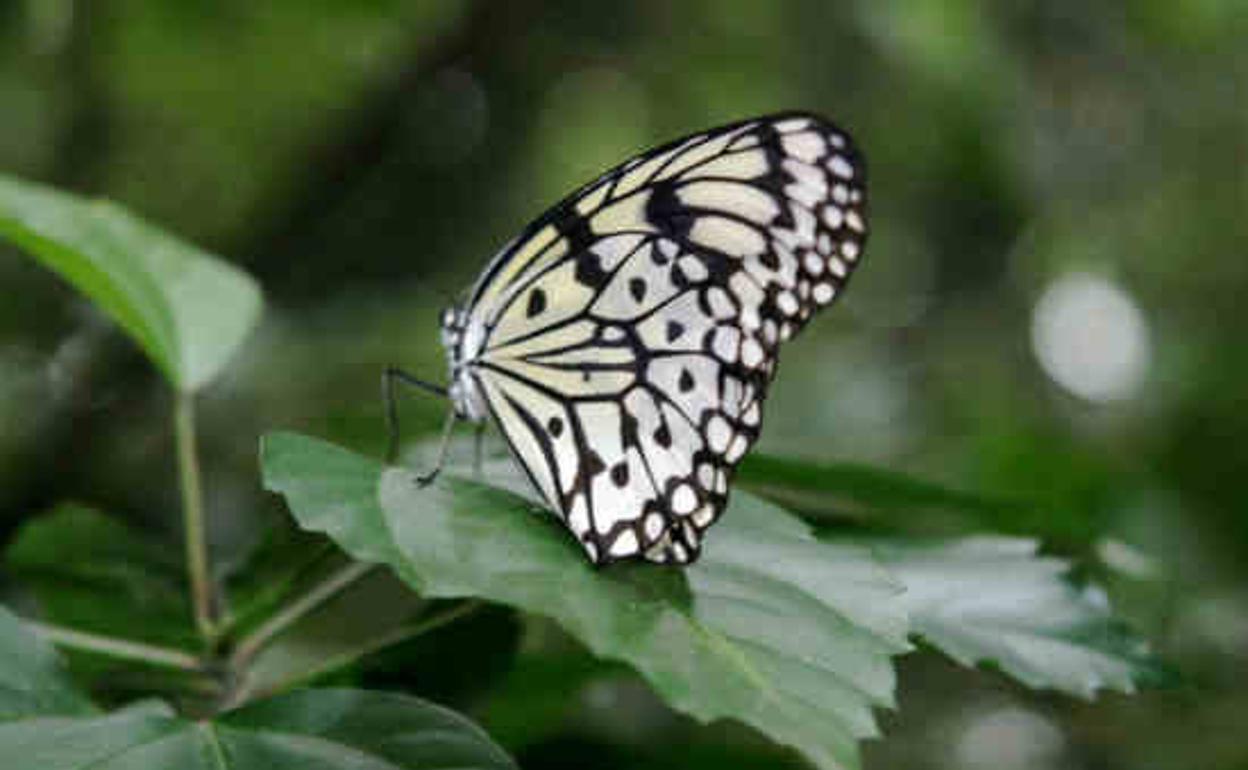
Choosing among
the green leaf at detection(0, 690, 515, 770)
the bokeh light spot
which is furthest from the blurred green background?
the green leaf at detection(0, 690, 515, 770)

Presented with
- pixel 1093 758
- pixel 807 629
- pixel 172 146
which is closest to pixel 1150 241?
pixel 1093 758

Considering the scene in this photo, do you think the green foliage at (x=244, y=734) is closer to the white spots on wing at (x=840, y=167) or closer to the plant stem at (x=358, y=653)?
the plant stem at (x=358, y=653)

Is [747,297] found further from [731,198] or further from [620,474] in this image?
[620,474]

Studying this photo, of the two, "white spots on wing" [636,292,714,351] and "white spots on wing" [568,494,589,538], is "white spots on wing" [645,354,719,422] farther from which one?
"white spots on wing" [568,494,589,538]

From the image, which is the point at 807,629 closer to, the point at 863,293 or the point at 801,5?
the point at 801,5

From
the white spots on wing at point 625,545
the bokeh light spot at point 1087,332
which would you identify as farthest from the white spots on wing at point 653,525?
the bokeh light spot at point 1087,332

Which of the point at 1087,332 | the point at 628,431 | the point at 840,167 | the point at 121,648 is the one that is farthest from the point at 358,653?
the point at 1087,332
